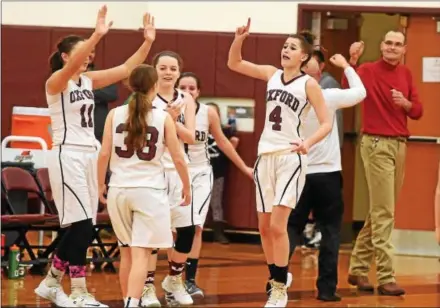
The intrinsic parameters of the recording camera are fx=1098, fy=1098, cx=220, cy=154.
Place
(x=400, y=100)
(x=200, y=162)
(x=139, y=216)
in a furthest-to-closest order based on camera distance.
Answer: (x=400, y=100) → (x=200, y=162) → (x=139, y=216)

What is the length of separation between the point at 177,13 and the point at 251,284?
4242 millimetres

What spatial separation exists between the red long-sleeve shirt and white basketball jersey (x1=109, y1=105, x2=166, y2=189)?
2.31m

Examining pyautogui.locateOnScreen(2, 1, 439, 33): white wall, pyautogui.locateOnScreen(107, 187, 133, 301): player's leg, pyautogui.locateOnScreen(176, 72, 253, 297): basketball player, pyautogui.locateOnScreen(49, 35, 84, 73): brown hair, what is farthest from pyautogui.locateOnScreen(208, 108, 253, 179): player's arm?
pyautogui.locateOnScreen(2, 1, 439, 33): white wall

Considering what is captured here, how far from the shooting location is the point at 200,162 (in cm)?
832

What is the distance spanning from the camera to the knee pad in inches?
314

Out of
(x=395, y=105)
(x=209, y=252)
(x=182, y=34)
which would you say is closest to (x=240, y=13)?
(x=182, y=34)

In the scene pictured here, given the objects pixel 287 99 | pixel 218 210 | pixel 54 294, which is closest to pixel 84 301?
pixel 54 294

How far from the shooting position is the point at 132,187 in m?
6.80

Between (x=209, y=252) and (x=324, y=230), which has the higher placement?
(x=324, y=230)

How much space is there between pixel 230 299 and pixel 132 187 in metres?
1.82

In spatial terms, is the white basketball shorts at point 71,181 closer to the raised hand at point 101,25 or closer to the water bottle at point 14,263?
the raised hand at point 101,25

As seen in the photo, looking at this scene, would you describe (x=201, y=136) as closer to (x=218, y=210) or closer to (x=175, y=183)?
(x=175, y=183)

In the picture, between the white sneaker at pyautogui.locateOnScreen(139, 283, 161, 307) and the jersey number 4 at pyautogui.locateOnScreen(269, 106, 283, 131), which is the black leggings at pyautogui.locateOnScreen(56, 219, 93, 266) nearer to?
the white sneaker at pyautogui.locateOnScreen(139, 283, 161, 307)

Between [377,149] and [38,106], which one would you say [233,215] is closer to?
[38,106]
